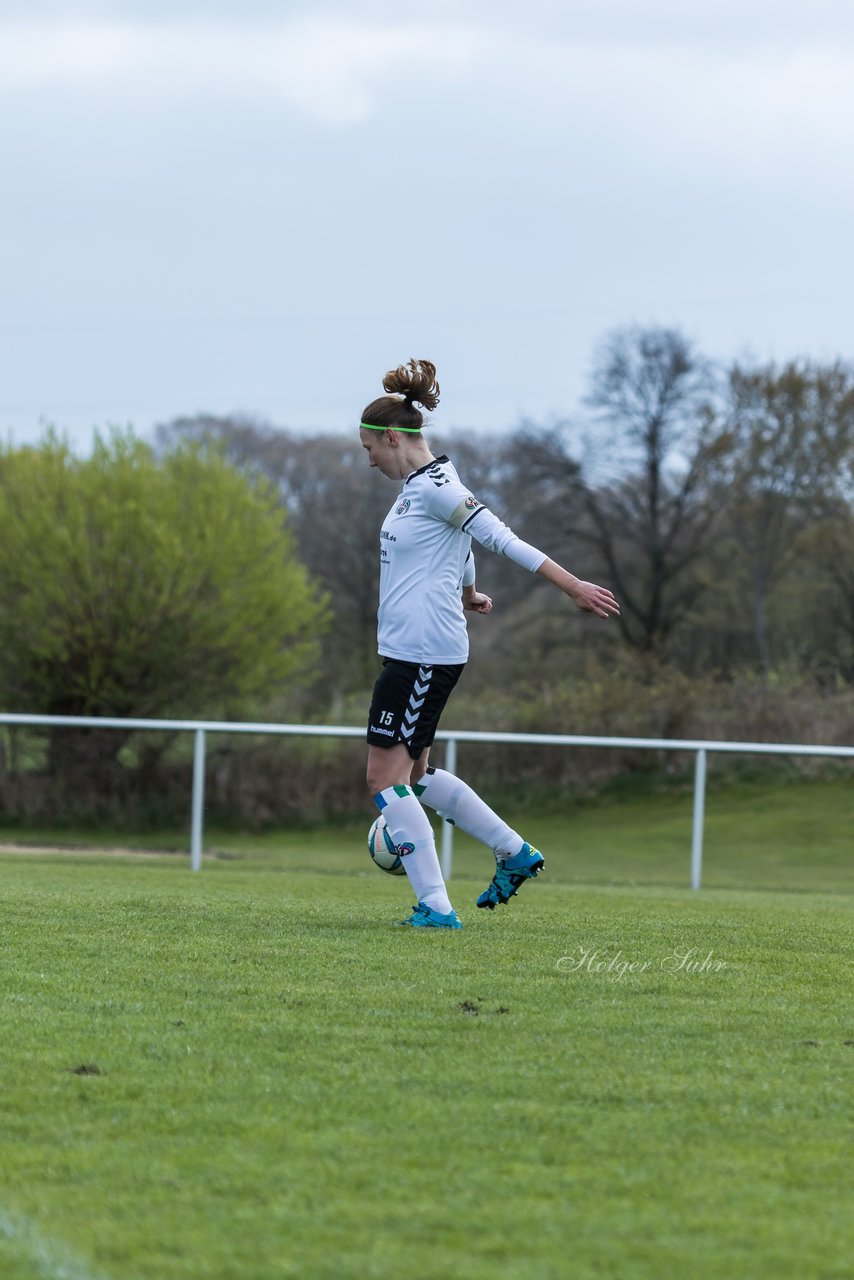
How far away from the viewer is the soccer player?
5672mm

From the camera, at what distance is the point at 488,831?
587cm

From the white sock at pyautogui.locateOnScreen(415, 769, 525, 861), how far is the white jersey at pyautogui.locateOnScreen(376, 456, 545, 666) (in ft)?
1.76

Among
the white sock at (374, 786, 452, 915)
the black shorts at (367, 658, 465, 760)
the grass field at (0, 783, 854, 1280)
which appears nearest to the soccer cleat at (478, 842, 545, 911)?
the grass field at (0, 783, 854, 1280)

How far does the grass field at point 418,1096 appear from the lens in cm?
242

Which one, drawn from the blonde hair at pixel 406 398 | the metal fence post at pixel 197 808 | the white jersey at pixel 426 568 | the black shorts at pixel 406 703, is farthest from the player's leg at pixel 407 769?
the metal fence post at pixel 197 808

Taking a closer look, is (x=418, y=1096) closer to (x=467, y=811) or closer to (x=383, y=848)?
(x=383, y=848)

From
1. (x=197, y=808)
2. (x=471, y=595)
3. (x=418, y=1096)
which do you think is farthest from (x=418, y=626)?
(x=197, y=808)

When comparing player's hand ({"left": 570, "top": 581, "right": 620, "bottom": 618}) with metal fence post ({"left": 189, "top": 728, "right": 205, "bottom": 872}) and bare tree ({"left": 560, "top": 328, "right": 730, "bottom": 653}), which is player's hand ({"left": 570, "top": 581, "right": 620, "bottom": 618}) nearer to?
metal fence post ({"left": 189, "top": 728, "right": 205, "bottom": 872})

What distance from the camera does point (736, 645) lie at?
39.3 m

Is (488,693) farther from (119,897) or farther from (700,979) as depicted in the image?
(700,979)

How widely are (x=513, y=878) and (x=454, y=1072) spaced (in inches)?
96.2

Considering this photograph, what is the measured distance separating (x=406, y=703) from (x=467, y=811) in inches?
22.1

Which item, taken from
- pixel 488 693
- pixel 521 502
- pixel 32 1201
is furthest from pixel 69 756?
pixel 521 502

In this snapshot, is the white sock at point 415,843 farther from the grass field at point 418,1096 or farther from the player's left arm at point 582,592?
the player's left arm at point 582,592
